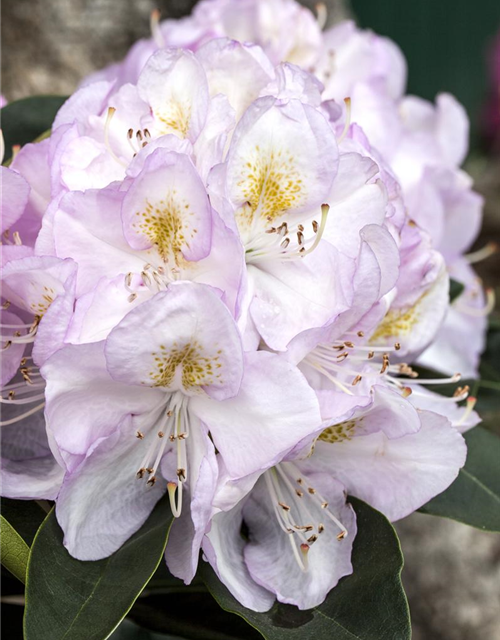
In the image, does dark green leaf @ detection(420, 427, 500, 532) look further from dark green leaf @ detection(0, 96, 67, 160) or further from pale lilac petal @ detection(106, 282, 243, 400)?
dark green leaf @ detection(0, 96, 67, 160)

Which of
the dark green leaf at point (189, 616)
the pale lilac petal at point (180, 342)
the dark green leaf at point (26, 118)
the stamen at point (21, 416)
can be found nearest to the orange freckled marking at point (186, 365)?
the pale lilac petal at point (180, 342)

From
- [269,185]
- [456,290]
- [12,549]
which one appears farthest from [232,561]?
[456,290]

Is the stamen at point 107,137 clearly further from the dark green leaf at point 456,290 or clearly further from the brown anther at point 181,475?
the dark green leaf at point 456,290

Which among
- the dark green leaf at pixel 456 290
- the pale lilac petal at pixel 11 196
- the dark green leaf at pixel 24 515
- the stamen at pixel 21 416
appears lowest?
the dark green leaf at pixel 24 515

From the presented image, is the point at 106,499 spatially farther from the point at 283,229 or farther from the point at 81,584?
the point at 283,229

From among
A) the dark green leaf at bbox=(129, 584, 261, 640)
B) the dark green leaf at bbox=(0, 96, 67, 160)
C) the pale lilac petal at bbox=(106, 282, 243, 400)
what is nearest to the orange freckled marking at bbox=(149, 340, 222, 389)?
the pale lilac petal at bbox=(106, 282, 243, 400)

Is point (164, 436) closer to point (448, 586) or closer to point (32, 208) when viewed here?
point (32, 208)
